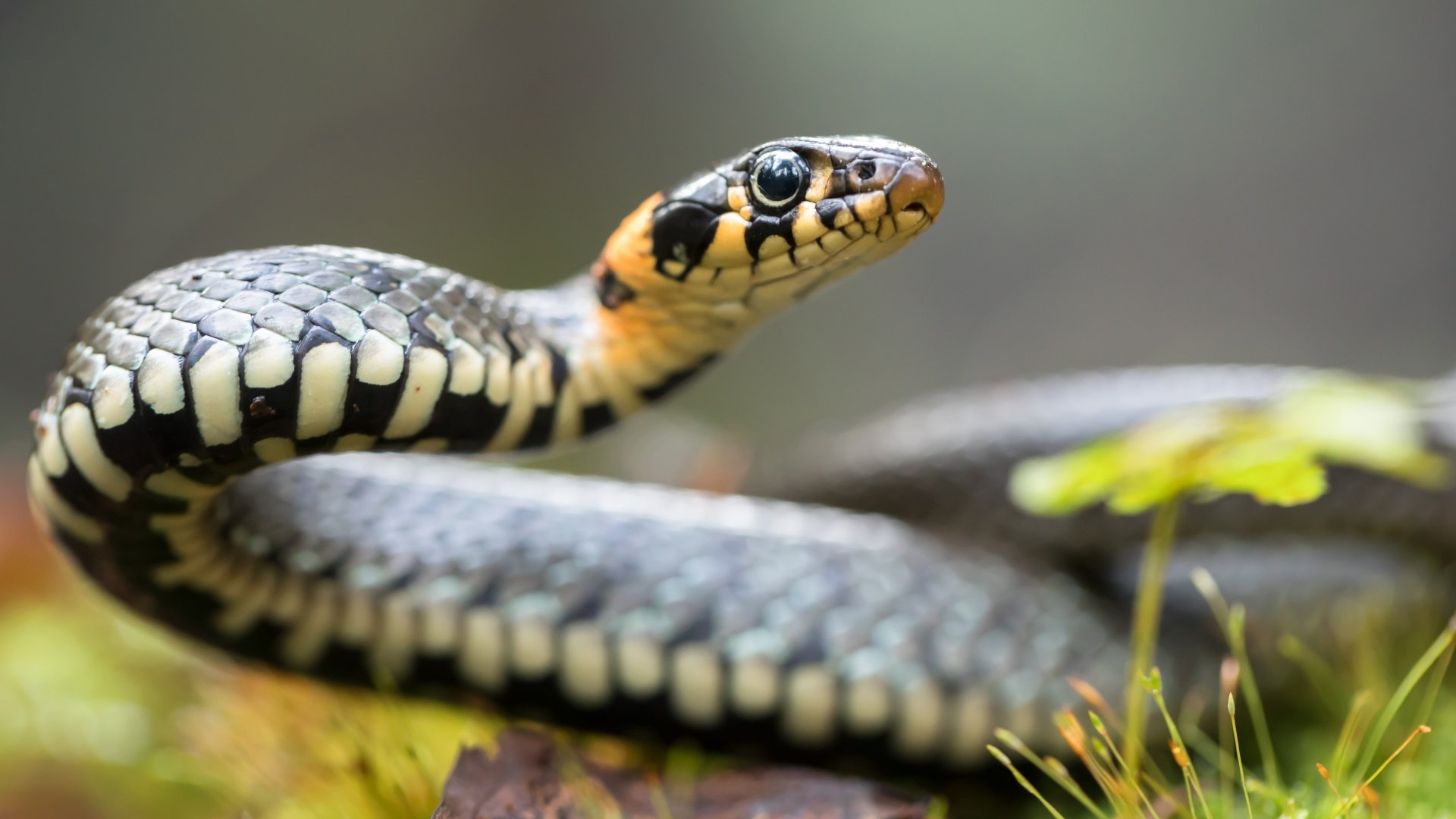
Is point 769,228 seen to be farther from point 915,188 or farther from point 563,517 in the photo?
point 563,517

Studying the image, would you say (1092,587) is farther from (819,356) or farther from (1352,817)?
(819,356)

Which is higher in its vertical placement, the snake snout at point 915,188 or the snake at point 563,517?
the snake snout at point 915,188

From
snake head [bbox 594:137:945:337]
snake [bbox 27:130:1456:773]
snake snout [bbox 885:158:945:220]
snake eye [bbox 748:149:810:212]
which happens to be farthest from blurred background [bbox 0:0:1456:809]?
snake snout [bbox 885:158:945:220]

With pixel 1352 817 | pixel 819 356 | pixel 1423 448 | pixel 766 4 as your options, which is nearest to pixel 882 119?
pixel 766 4

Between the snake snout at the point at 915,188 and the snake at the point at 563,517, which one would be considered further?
the snake snout at the point at 915,188

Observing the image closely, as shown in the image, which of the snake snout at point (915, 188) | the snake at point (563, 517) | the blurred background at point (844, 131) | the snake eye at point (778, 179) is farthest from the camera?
the blurred background at point (844, 131)

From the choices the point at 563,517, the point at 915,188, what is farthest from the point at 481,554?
the point at 915,188

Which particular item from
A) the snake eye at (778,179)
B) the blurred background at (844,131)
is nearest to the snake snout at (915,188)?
the snake eye at (778,179)

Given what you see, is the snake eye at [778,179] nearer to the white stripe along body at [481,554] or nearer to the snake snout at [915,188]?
the snake snout at [915,188]
